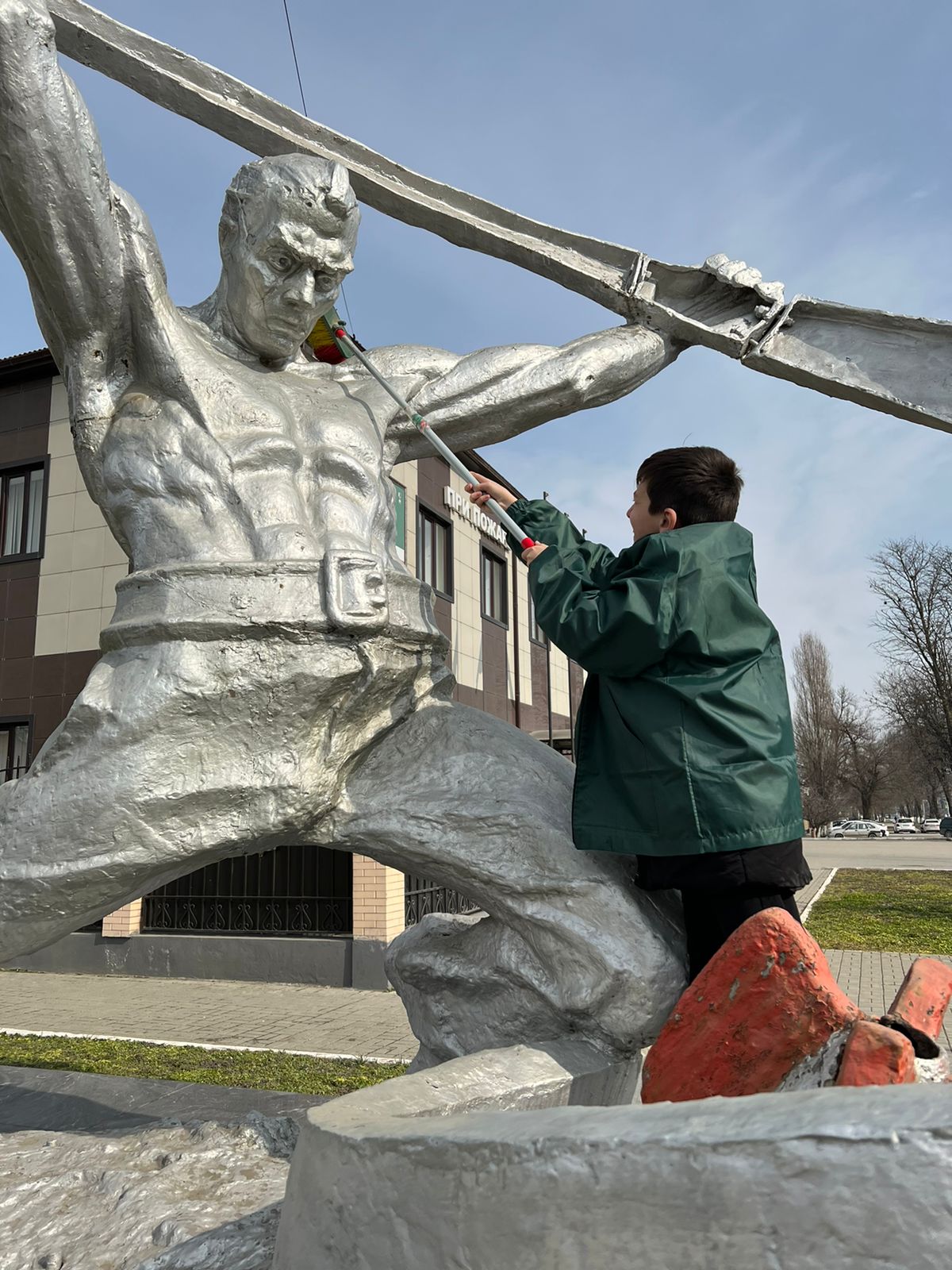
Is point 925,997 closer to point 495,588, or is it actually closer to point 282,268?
point 282,268

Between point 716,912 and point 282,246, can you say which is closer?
point 716,912

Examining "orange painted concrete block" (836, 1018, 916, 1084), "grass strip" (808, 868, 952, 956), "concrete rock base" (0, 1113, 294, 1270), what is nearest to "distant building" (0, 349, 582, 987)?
"grass strip" (808, 868, 952, 956)

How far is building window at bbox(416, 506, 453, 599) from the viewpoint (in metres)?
12.8

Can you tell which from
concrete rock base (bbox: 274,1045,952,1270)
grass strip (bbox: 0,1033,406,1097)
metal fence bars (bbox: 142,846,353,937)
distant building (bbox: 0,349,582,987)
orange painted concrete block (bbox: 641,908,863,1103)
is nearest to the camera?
concrete rock base (bbox: 274,1045,952,1270)

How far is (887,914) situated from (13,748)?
10722 mm

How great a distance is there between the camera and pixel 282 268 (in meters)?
2.56

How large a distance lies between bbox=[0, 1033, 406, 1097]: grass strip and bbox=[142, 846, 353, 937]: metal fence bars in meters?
3.12

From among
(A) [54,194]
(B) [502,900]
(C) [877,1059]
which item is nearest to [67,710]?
(A) [54,194]

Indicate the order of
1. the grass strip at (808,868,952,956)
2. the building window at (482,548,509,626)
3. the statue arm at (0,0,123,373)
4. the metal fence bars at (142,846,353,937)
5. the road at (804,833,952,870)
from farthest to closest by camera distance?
the road at (804,833,952,870)
the building window at (482,548,509,626)
the grass strip at (808,868,952,956)
the metal fence bars at (142,846,353,937)
the statue arm at (0,0,123,373)

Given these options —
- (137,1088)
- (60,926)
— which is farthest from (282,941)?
(60,926)

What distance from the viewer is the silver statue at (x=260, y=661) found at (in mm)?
2191

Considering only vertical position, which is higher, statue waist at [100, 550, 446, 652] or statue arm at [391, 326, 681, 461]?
statue arm at [391, 326, 681, 461]

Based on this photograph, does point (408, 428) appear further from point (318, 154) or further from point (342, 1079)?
point (342, 1079)

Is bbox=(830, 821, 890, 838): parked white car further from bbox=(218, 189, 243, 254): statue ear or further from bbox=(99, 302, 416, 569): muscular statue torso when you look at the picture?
bbox=(218, 189, 243, 254): statue ear
